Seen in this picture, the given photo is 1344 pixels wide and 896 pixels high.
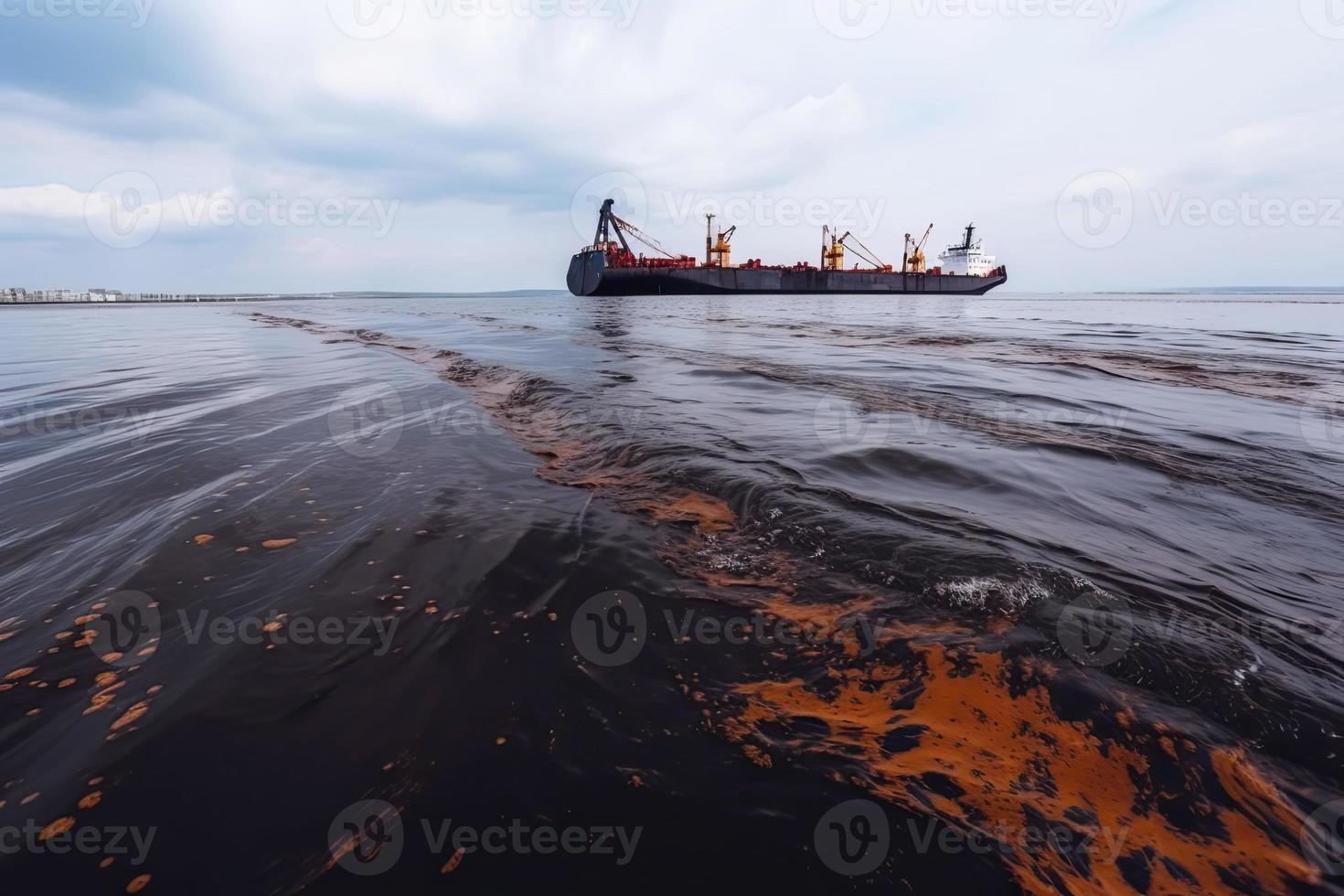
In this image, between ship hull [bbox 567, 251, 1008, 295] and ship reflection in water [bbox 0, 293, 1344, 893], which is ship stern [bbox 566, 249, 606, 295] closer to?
ship hull [bbox 567, 251, 1008, 295]

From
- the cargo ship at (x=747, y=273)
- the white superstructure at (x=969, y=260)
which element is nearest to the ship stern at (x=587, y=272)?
the cargo ship at (x=747, y=273)

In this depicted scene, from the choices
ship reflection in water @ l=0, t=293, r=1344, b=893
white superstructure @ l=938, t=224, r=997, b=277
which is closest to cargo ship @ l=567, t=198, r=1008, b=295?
white superstructure @ l=938, t=224, r=997, b=277

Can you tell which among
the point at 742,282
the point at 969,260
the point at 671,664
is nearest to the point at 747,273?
the point at 742,282

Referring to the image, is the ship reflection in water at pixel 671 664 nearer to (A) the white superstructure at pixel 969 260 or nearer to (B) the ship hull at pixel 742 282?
(B) the ship hull at pixel 742 282

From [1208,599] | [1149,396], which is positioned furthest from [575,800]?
[1149,396]

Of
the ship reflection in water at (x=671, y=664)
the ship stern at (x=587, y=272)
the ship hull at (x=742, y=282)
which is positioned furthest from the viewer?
the ship stern at (x=587, y=272)

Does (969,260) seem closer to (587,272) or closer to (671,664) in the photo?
(587,272)
